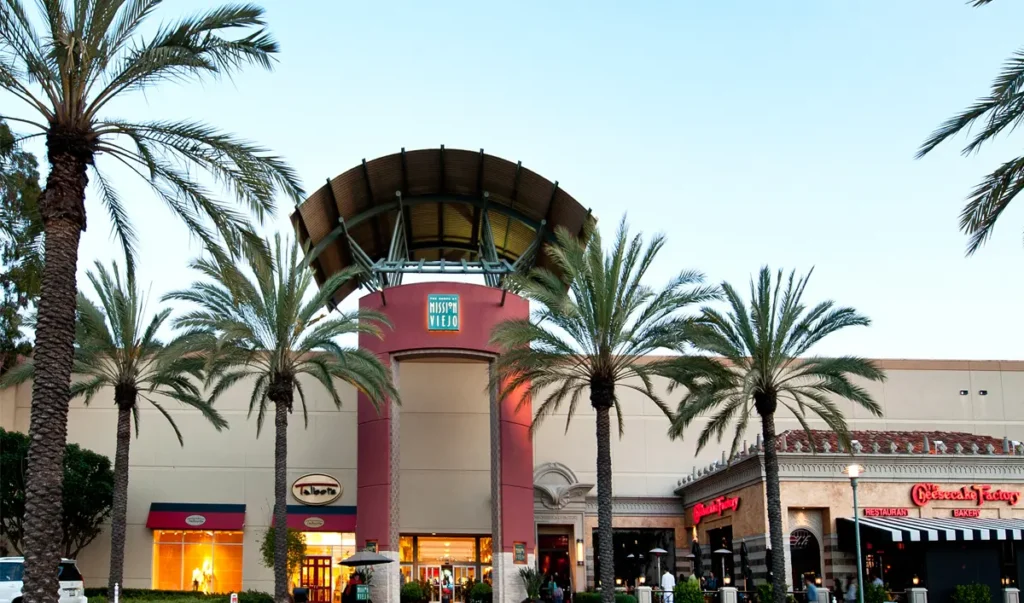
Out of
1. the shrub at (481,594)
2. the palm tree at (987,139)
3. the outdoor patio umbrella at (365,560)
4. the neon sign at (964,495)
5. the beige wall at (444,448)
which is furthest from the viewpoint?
the beige wall at (444,448)

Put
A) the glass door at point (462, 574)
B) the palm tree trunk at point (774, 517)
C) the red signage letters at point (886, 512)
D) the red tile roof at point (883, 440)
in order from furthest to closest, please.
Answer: the glass door at point (462, 574)
the red tile roof at point (883, 440)
the red signage letters at point (886, 512)
the palm tree trunk at point (774, 517)

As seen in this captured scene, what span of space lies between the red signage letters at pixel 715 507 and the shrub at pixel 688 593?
6313 millimetres

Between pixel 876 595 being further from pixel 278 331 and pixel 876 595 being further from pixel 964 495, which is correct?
pixel 278 331

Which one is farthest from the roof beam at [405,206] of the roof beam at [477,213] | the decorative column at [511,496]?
the decorative column at [511,496]

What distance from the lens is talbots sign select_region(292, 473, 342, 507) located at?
46.5m

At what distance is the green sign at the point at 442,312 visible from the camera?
133ft

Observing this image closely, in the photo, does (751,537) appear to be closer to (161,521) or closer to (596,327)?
(596,327)

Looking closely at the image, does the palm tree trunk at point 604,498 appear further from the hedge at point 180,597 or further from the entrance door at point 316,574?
the entrance door at point 316,574

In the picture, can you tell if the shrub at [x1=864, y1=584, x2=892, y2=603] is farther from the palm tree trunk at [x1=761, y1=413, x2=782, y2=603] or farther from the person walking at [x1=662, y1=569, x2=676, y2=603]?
the person walking at [x1=662, y1=569, x2=676, y2=603]

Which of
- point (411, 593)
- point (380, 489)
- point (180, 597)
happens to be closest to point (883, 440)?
point (411, 593)

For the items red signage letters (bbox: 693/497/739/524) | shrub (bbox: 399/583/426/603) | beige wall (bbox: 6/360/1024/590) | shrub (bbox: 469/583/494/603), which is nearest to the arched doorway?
red signage letters (bbox: 693/497/739/524)

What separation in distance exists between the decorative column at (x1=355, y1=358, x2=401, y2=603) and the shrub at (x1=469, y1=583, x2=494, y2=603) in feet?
10.5

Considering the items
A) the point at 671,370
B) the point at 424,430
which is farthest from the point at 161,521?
the point at 671,370

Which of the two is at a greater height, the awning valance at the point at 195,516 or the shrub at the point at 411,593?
the awning valance at the point at 195,516
